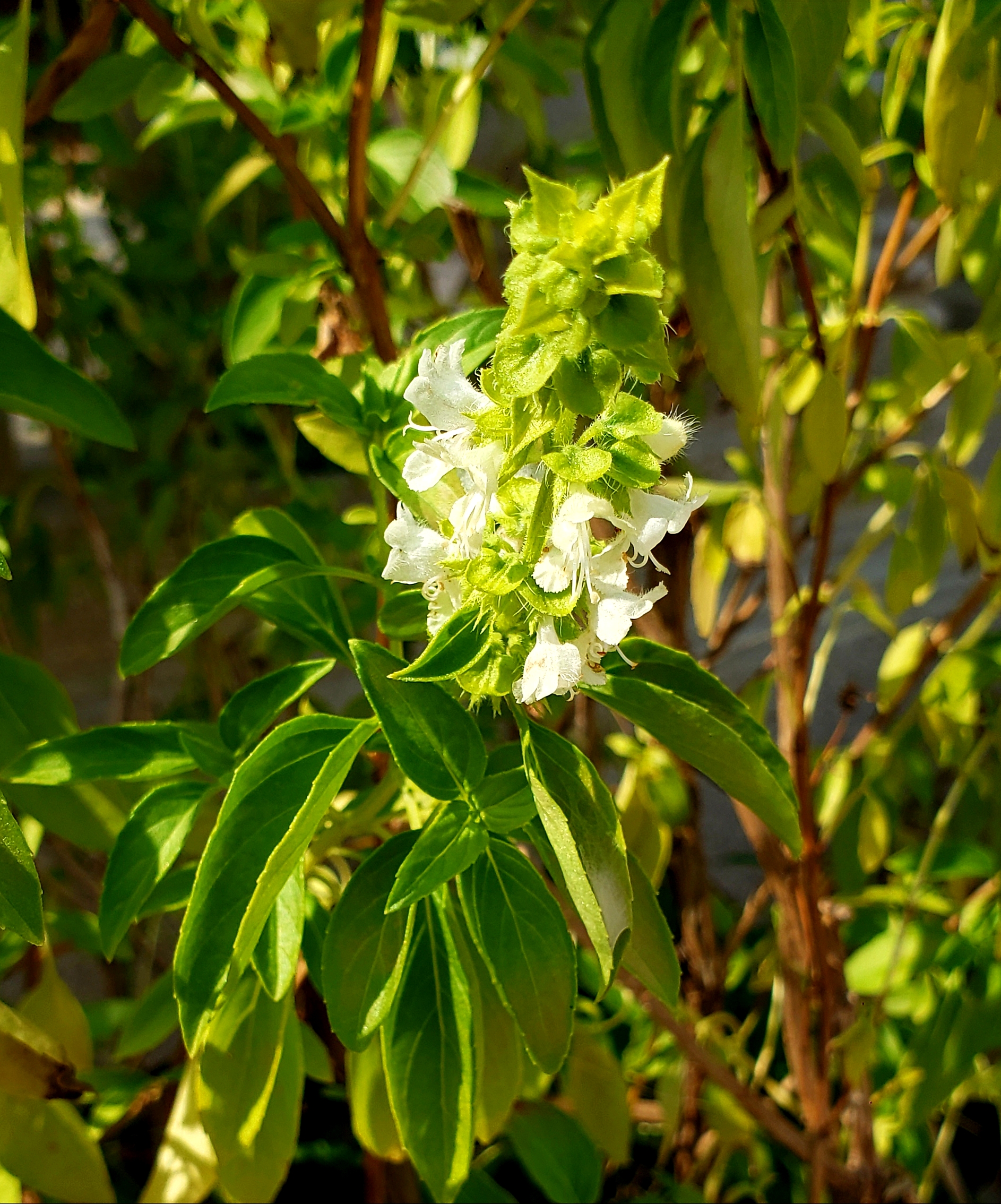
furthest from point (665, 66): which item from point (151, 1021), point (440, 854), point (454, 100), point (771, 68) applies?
point (151, 1021)

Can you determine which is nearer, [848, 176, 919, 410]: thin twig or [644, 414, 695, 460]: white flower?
[644, 414, 695, 460]: white flower

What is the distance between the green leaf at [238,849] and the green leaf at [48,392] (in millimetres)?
96

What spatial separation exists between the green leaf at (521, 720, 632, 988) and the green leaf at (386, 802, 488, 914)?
3cm

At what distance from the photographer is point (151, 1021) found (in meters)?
0.44

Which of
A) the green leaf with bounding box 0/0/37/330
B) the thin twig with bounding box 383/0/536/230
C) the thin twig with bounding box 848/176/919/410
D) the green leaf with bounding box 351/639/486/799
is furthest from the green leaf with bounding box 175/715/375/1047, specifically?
the thin twig with bounding box 848/176/919/410

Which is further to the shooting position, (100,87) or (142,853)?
(100,87)

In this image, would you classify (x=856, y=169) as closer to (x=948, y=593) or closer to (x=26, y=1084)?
(x=26, y=1084)

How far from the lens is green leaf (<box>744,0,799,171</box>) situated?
0.32 m

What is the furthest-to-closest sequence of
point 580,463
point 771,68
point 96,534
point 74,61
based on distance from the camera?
point 96,534
point 74,61
point 771,68
point 580,463

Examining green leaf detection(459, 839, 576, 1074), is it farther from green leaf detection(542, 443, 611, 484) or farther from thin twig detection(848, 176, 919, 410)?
thin twig detection(848, 176, 919, 410)

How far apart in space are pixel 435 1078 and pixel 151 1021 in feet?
0.61

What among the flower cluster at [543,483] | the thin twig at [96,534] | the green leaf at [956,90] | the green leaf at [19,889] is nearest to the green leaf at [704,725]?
the flower cluster at [543,483]

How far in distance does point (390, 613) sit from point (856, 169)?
25 cm

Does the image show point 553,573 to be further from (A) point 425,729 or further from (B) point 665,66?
(B) point 665,66
